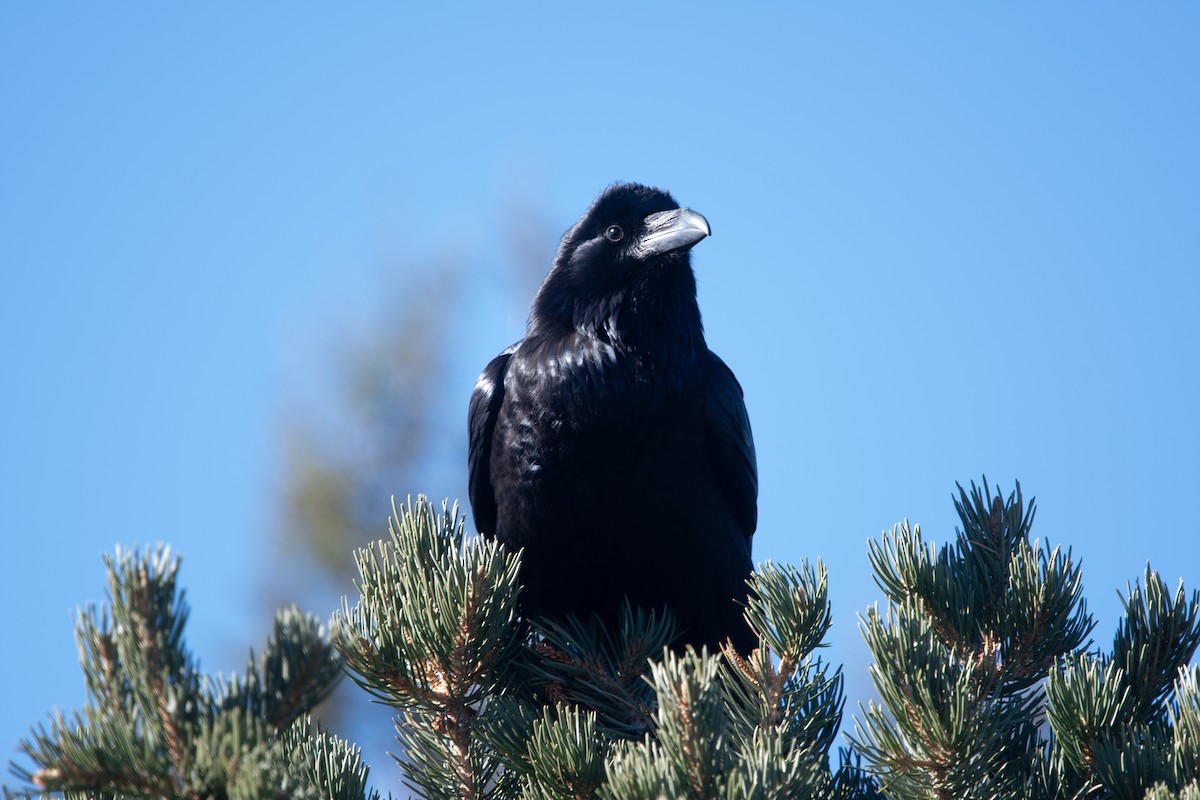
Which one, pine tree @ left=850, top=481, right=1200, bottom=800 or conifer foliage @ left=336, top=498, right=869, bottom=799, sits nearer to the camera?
pine tree @ left=850, top=481, right=1200, bottom=800

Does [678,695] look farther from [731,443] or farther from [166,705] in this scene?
[731,443]

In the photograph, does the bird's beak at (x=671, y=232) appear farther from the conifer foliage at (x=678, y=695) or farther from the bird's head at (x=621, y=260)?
the conifer foliage at (x=678, y=695)

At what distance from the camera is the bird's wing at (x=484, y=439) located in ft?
13.7

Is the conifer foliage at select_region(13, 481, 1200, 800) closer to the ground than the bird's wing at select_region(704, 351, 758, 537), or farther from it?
closer to the ground

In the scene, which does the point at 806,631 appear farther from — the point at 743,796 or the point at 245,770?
the point at 245,770

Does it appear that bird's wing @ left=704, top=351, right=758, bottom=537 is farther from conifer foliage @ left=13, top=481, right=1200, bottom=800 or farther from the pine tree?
the pine tree

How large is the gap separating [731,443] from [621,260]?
2.88 ft

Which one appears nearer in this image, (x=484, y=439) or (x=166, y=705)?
(x=166, y=705)

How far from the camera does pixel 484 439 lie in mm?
4180

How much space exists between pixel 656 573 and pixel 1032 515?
5.55ft

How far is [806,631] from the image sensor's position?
203 centimetres

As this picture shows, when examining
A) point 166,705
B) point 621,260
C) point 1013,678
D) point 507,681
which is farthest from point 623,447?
point 166,705

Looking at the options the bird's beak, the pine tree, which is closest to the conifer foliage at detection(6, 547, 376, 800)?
the pine tree

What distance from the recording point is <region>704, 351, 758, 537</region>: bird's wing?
418cm
